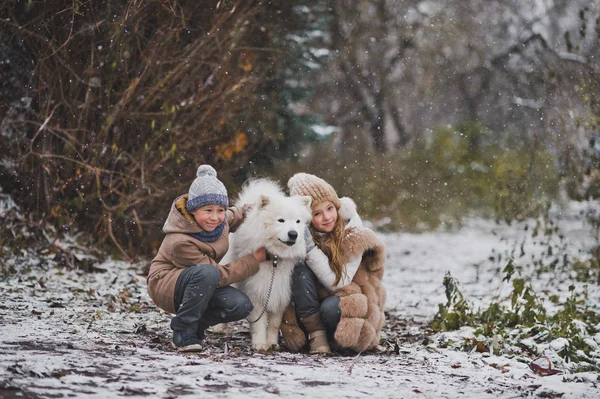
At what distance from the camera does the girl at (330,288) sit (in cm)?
475

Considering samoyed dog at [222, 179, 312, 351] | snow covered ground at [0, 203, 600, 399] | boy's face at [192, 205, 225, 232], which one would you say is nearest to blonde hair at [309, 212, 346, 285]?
samoyed dog at [222, 179, 312, 351]

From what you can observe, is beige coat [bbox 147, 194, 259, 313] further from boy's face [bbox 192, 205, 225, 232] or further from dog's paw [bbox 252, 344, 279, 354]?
dog's paw [bbox 252, 344, 279, 354]

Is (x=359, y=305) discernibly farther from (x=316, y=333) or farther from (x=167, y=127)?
(x=167, y=127)

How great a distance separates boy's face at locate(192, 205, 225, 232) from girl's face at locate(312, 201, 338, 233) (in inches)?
26.9

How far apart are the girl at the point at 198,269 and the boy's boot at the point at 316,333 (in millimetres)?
482

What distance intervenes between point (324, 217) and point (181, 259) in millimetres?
1022

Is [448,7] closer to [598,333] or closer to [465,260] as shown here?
[465,260]

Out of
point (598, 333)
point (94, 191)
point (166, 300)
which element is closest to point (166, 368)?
point (166, 300)

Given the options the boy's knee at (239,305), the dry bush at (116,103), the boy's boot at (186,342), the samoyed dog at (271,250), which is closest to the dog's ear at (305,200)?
the samoyed dog at (271,250)

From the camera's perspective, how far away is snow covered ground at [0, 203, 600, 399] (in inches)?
134

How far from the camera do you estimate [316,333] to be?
4.84 metres

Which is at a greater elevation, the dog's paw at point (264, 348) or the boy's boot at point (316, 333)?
the boy's boot at point (316, 333)

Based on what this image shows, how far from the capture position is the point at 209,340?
5074 millimetres

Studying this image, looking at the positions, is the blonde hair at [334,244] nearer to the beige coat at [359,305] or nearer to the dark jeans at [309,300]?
the beige coat at [359,305]
